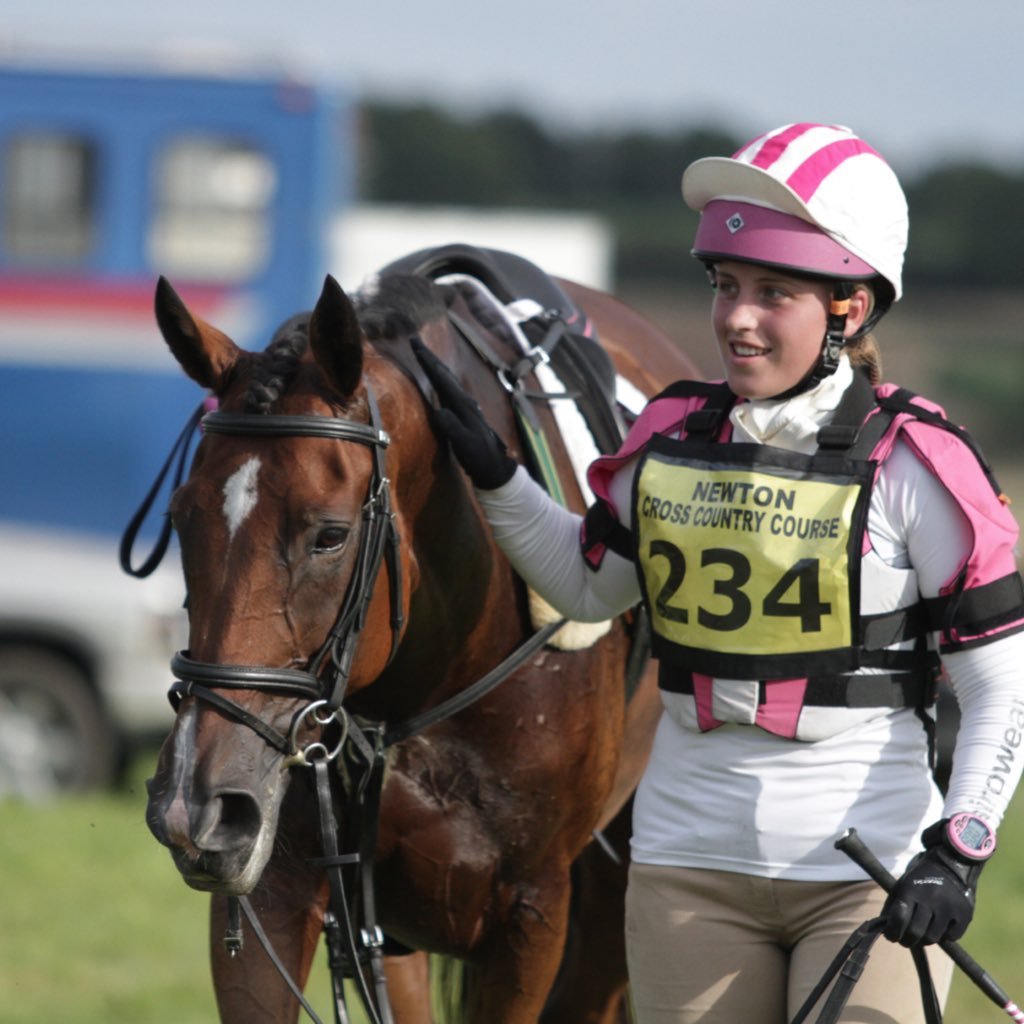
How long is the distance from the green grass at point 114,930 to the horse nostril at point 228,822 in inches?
109

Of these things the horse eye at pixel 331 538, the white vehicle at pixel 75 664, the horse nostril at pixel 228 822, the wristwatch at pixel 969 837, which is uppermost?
the horse eye at pixel 331 538

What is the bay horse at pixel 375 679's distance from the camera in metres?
2.59

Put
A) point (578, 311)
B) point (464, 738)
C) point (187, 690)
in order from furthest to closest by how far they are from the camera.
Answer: point (578, 311) < point (464, 738) < point (187, 690)

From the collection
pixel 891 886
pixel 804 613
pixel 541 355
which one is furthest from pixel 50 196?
pixel 891 886

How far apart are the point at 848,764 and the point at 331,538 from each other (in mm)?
834

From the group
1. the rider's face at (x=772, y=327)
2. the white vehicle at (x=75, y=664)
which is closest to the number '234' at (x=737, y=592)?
Answer: the rider's face at (x=772, y=327)

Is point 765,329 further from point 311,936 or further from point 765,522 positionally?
point 311,936

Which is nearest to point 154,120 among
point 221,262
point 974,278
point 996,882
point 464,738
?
Answer: point 221,262

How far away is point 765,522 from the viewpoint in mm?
2621

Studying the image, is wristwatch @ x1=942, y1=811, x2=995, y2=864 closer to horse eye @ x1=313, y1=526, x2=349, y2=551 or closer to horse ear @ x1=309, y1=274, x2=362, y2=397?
horse eye @ x1=313, y1=526, x2=349, y2=551

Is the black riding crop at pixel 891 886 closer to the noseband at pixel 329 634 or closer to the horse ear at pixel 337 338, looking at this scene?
the noseband at pixel 329 634

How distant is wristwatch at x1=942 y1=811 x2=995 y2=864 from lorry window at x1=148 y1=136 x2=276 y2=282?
7.20m

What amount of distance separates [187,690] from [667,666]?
2.41 ft

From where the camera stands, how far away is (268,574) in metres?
2.61
